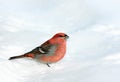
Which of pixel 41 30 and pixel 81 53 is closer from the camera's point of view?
pixel 81 53

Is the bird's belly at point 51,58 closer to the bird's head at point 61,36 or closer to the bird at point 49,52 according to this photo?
the bird at point 49,52

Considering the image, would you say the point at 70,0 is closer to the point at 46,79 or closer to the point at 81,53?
the point at 81,53

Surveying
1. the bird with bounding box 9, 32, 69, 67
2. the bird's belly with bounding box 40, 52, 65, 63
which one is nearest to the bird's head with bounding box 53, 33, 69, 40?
the bird with bounding box 9, 32, 69, 67

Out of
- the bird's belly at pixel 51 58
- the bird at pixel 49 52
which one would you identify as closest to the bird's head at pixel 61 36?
the bird at pixel 49 52

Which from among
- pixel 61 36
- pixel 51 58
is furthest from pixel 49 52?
pixel 61 36

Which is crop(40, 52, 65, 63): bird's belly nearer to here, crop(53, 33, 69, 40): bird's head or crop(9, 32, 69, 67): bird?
crop(9, 32, 69, 67): bird

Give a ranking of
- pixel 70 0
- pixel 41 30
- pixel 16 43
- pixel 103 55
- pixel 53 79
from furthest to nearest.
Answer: pixel 70 0
pixel 41 30
pixel 16 43
pixel 103 55
pixel 53 79

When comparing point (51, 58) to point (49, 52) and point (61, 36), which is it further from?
point (61, 36)

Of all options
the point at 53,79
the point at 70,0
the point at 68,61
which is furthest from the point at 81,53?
the point at 70,0
